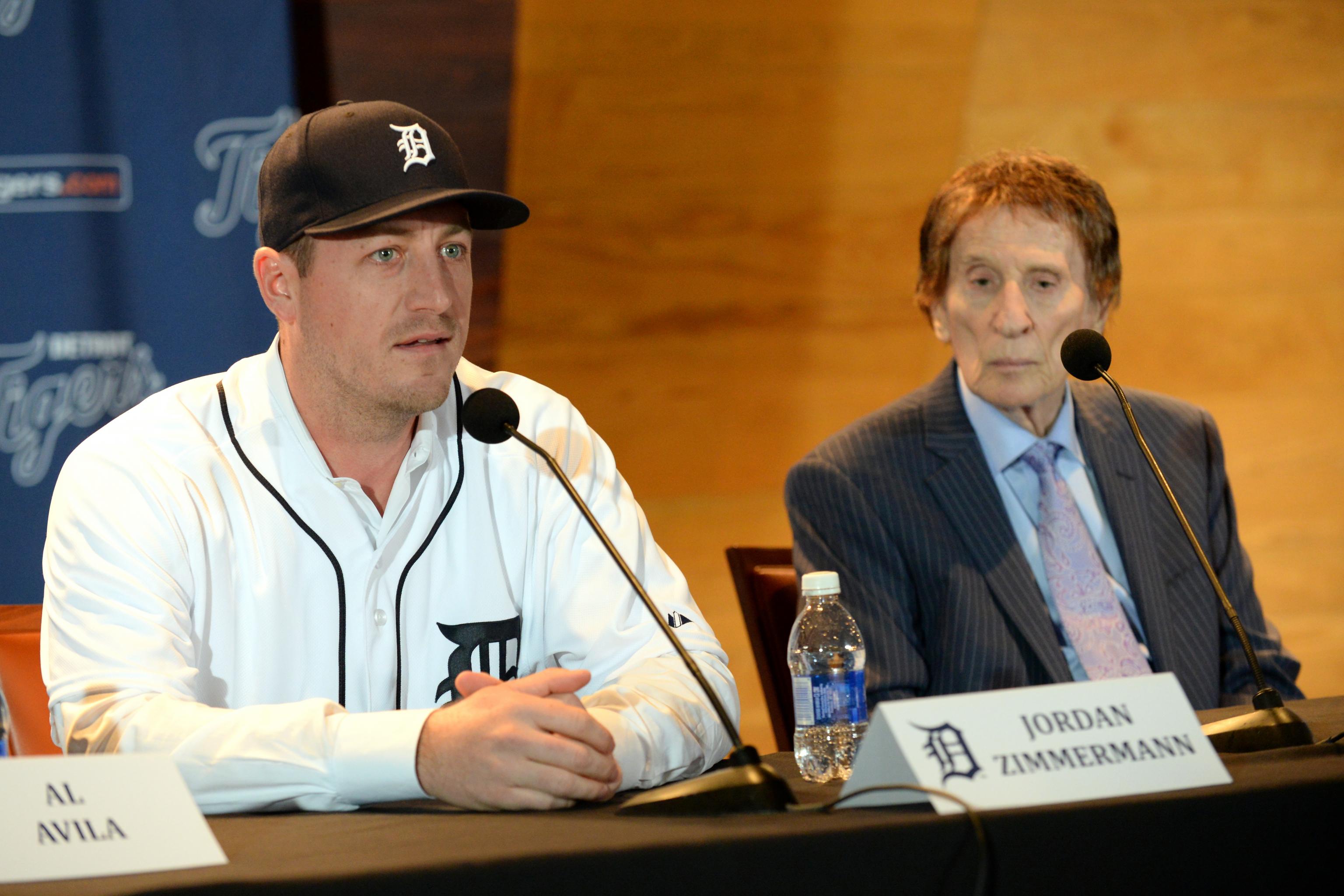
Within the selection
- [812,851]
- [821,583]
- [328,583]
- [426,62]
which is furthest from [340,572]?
[426,62]

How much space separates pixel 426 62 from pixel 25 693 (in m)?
1.91

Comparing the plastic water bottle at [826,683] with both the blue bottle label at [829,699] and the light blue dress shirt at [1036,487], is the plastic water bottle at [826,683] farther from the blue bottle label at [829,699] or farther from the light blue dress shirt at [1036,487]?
the light blue dress shirt at [1036,487]

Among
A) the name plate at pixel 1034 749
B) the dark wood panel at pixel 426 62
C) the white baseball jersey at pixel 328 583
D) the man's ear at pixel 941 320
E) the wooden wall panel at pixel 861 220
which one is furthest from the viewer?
the wooden wall panel at pixel 861 220

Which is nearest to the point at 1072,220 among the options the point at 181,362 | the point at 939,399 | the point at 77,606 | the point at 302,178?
the point at 939,399

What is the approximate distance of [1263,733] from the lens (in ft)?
4.26

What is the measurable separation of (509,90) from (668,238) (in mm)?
586

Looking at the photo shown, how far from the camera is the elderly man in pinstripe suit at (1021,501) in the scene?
2.01 m

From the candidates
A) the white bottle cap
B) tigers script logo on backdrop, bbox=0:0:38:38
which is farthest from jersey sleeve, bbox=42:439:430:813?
tigers script logo on backdrop, bbox=0:0:38:38

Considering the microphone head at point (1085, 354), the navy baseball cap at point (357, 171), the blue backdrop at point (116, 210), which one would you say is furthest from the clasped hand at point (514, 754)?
the blue backdrop at point (116, 210)

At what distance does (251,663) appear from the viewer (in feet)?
5.32

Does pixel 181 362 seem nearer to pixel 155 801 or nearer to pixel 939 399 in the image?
pixel 939 399

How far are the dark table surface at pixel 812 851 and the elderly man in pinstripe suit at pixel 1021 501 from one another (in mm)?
869

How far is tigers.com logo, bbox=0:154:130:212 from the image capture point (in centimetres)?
268

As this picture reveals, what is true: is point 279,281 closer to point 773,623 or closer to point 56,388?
point 773,623
